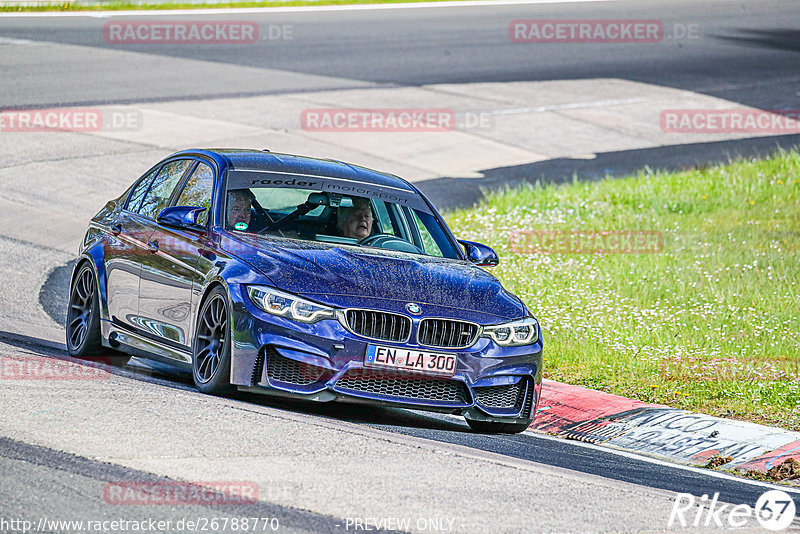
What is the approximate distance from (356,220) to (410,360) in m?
1.58

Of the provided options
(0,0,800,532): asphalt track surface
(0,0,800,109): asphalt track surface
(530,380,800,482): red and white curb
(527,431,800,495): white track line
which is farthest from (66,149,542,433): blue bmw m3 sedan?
(0,0,800,109): asphalt track surface

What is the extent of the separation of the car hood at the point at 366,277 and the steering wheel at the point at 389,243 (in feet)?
0.79

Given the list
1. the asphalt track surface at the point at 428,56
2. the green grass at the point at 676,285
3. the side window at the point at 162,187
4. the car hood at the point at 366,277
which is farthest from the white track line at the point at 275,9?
the car hood at the point at 366,277

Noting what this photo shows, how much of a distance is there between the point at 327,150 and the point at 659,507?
14.3 meters

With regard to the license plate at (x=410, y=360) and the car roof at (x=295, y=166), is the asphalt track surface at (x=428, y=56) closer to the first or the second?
the car roof at (x=295, y=166)

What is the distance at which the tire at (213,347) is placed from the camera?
7.70 meters

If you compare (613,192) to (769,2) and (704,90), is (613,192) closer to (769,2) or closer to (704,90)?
(704,90)

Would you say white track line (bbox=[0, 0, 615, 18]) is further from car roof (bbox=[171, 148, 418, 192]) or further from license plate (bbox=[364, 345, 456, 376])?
license plate (bbox=[364, 345, 456, 376])

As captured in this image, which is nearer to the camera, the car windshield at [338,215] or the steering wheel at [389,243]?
the car windshield at [338,215]

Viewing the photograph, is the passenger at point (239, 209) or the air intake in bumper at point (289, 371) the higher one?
the passenger at point (239, 209)

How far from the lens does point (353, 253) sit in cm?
829

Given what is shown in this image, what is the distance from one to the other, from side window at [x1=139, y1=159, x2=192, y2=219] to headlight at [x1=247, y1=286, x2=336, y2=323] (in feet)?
6.66

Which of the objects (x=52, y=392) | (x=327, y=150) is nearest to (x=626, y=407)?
(x=52, y=392)

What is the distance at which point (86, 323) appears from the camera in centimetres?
961
